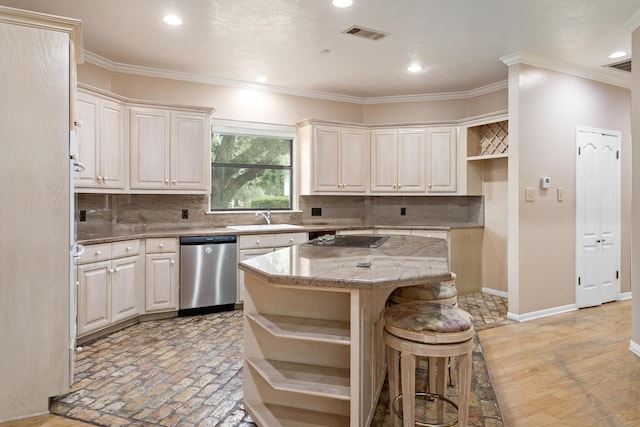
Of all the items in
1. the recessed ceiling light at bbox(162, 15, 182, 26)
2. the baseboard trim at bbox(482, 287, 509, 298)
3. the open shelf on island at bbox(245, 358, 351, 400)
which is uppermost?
the recessed ceiling light at bbox(162, 15, 182, 26)

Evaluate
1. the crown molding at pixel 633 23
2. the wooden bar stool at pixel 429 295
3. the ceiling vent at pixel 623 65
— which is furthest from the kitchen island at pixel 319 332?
the ceiling vent at pixel 623 65

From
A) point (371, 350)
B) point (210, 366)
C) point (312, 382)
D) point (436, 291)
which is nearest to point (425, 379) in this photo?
point (436, 291)

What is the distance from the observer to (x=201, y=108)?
4.50 metres

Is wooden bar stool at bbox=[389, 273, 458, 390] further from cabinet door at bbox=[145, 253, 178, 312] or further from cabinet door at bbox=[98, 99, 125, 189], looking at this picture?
cabinet door at bbox=[98, 99, 125, 189]

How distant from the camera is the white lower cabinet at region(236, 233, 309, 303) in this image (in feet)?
14.6

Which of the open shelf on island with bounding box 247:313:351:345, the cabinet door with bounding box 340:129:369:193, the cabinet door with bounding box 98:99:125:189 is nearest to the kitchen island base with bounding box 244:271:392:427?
the open shelf on island with bounding box 247:313:351:345

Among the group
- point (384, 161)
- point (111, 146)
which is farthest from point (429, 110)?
point (111, 146)

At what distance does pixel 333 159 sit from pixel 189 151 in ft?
6.01

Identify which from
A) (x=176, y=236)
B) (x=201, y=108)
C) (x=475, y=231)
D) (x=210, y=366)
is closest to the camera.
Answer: (x=210, y=366)

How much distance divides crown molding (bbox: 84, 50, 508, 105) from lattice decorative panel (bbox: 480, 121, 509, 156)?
468 millimetres

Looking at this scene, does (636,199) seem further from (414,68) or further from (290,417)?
(290,417)

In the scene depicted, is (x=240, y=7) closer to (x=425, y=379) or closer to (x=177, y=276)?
(x=177, y=276)

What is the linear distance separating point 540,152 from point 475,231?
137 cm

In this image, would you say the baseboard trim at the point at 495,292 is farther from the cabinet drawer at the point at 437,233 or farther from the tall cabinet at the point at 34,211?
the tall cabinet at the point at 34,211
